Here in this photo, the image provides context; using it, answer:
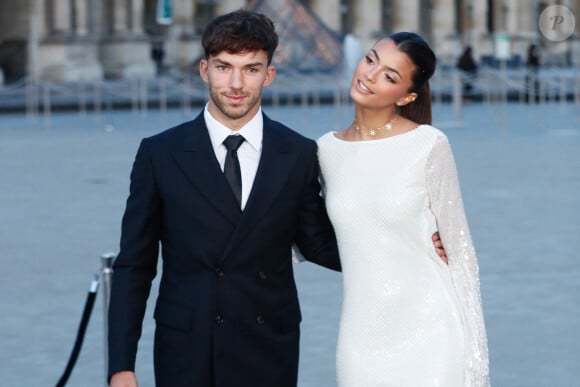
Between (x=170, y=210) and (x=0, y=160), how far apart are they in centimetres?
1654

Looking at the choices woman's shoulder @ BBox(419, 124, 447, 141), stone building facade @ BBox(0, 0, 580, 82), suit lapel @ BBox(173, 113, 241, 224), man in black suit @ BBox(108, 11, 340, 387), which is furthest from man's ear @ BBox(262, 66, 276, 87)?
stone building facade @ BBox(0, 0, 580, 82)

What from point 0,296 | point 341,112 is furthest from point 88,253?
point 341,112

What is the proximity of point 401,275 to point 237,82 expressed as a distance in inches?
27.8

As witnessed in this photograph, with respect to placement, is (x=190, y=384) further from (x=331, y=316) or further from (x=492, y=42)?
(x=492, y=42)

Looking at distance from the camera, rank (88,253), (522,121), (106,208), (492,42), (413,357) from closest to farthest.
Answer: (413,357) → (88,253) → (106,208) → (522,121) → (492,42)

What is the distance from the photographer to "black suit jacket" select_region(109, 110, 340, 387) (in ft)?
13.3

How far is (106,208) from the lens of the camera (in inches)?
579

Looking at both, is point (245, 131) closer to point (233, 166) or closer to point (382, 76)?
point (233, 166)

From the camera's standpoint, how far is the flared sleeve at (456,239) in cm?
409

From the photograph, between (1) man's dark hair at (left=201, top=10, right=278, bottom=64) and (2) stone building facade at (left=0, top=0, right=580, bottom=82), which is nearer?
(1) man's dark hair at (left=201, top=10, right=278, bottom=64)

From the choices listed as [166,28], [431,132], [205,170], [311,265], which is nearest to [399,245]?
[431,132]

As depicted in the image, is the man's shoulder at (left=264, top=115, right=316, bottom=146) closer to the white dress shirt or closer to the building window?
the white dress shirt

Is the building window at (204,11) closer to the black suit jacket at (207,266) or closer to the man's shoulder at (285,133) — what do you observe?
the man's shoulder at (285,133)

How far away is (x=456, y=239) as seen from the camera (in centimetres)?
418
